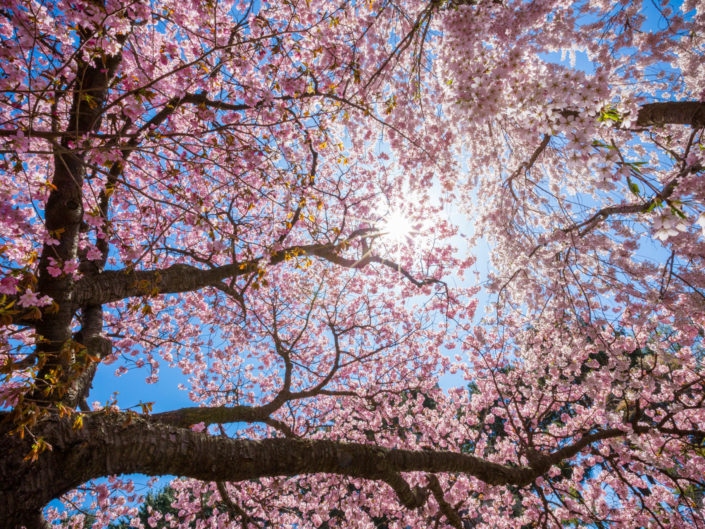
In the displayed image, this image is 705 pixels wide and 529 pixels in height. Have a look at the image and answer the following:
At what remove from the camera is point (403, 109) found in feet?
19.0

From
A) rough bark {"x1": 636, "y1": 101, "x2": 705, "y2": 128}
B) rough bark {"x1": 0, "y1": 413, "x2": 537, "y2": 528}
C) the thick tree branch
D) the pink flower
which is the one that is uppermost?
the thick tree branch

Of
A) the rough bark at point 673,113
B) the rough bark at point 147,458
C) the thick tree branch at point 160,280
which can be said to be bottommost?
the rough bark at point 147,458

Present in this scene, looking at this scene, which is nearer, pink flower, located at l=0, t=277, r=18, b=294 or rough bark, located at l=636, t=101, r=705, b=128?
pink flower, located at l=0, t=277, r=18, b=294

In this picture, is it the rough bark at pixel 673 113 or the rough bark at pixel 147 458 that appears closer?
the rough bark at pixel 147 458

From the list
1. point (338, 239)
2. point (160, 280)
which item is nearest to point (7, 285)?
point (160, 280)

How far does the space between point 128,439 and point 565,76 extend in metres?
3.89

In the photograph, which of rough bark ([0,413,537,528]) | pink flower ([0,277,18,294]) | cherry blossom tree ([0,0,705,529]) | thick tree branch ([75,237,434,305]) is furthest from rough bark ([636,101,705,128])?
pink flower ([0,277,18,294])

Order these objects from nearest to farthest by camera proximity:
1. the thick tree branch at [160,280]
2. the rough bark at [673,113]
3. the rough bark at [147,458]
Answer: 1. the rough bark at [147,458]
2. the rough bark at [673,113]
3. the thick tree branch at [160,280]

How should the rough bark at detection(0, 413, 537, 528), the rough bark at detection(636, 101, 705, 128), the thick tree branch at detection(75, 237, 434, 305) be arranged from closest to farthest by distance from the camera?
1. the rough bark at detection(0, 413, 537, 528)
2. the rough bark at detection(636, 101, 705, 128)
3. the thick tree branch at detection(75, 237, 434, 305)

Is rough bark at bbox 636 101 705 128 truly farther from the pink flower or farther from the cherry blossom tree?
the pink flower

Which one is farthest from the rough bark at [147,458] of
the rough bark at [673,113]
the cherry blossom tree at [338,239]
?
the rough bark at [673,113]

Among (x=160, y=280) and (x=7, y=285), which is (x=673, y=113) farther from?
(x=7, y=285)

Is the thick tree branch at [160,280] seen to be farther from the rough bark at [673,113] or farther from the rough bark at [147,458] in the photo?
the rough bark at [673,113]

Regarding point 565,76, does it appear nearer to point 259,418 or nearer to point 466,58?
Answer: point 466,58
